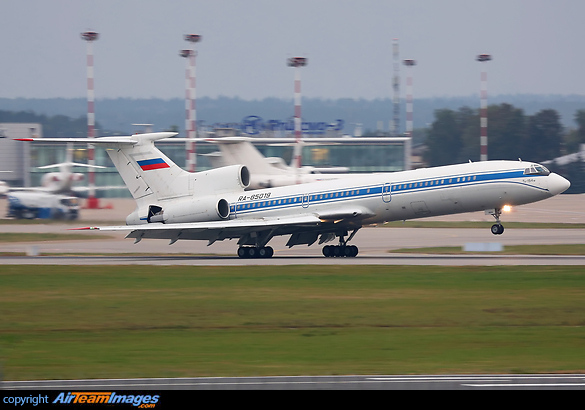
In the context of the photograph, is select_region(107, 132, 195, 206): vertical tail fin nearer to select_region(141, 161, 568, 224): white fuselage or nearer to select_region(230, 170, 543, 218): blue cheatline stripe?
select_region(141, 161, 568, 224): white fuselage

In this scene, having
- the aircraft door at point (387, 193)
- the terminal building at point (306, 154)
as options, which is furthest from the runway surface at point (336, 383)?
the terminal building at point (306, 154)

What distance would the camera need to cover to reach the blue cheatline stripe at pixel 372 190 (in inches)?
1363

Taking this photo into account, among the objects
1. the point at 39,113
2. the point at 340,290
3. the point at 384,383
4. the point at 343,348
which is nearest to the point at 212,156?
the point at 340,290

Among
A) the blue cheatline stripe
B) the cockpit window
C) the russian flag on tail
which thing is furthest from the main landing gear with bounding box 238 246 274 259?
the cockpit window

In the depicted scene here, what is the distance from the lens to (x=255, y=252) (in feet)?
122

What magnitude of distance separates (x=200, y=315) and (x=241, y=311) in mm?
1175

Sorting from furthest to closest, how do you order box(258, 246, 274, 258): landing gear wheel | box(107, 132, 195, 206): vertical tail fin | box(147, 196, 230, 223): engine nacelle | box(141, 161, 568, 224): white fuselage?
box(107, 132, 195, 206): vertical tail fin
box(258, 246, 274, 258): landing gear wheel
box(147, 196, 230, 223): engine nacelle
box(141, 161, 568, 224): white fuselage

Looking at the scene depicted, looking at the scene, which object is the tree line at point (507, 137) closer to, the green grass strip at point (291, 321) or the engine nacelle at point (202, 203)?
the engine nacelle at point (202, 203)

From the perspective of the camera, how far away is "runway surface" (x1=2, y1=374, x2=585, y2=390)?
40.7ft

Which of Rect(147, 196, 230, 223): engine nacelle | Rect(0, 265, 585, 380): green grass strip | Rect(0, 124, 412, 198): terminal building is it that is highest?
Rect(0, 124, 412, 198): terminal building

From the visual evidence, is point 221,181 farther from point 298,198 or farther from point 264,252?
point 264,252
